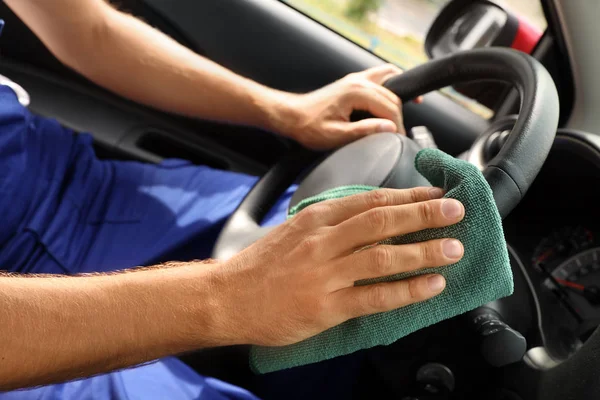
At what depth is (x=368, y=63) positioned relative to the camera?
129cm

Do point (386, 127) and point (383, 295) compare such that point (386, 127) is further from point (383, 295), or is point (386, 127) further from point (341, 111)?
point (383, 295)

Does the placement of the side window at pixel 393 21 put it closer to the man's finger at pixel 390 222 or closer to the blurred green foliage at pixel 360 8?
the blurred green foliage at pixel 360 8

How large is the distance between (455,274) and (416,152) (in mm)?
336

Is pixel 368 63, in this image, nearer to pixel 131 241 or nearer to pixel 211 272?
pixel 131 241

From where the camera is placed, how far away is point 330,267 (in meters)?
0.60

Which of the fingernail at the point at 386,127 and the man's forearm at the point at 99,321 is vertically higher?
the fingernail at the point at 386,127

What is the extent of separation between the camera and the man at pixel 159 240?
1.94 ft

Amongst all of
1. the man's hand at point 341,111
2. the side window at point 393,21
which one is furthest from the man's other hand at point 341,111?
the side window at point 393,21

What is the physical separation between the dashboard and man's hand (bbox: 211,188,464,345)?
0.32 m

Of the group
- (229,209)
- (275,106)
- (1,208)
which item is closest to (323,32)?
(275,106)

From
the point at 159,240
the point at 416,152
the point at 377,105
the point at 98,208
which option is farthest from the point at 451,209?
the point at 98,208

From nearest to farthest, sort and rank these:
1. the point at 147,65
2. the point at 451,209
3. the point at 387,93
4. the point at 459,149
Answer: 1. the point at 451,209
2. the point at 387,93
3. the point at 147,65
4. the point at 459,149

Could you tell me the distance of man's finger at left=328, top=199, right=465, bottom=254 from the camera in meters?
0.56

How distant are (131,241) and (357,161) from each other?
417 mm
